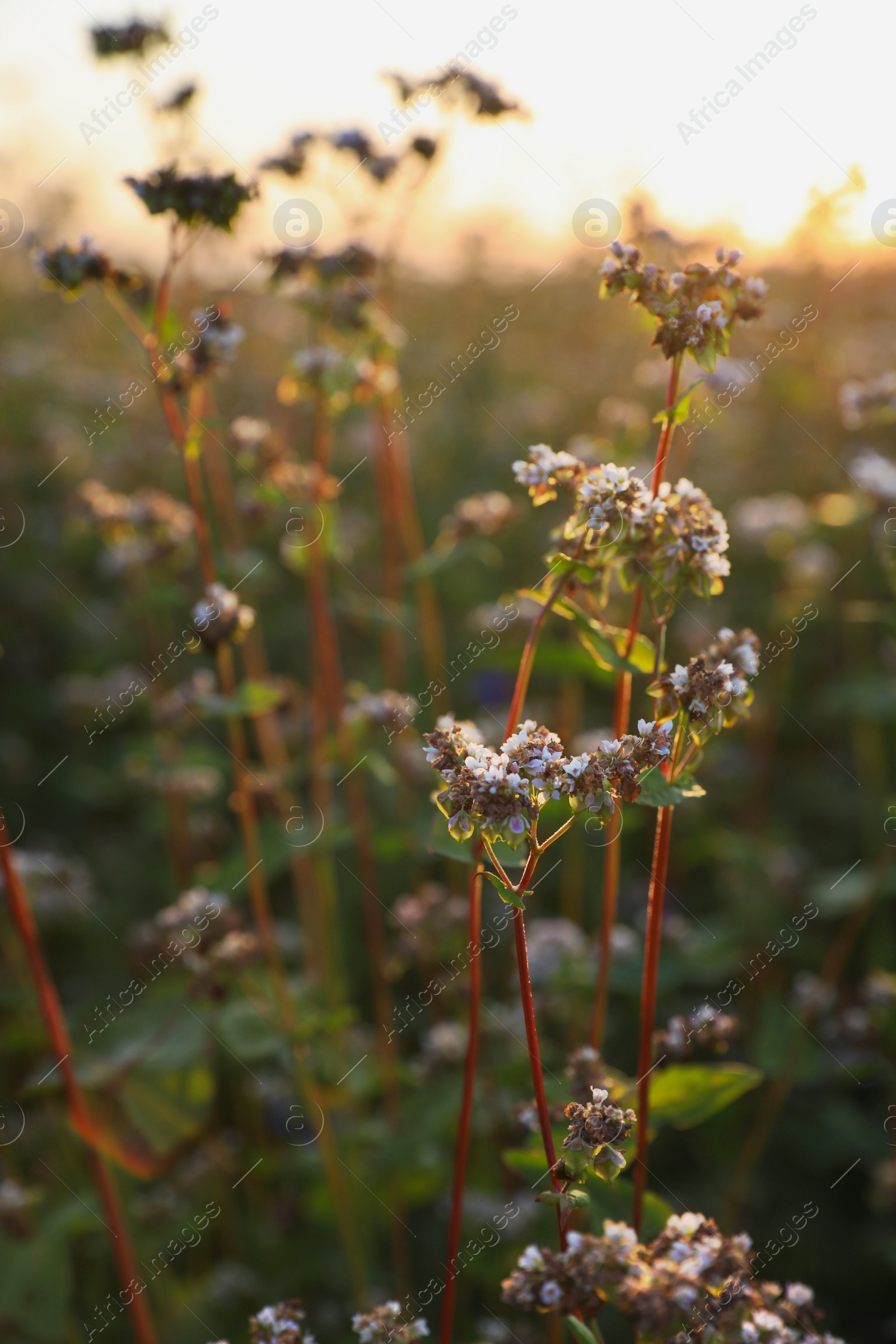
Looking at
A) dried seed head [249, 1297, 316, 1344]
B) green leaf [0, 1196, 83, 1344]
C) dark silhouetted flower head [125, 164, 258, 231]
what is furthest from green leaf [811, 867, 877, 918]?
dark silhouetted flower head [125, 164, 258, 231]

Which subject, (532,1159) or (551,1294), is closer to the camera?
(551,1294)

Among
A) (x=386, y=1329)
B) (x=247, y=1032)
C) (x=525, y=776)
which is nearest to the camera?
(x=525, y=776)

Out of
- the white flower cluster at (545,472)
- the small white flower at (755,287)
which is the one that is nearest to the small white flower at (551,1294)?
the white flower cluster at (545,472)

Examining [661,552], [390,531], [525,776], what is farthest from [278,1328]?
[390,531]

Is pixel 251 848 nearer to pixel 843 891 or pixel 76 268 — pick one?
pixel 76 268

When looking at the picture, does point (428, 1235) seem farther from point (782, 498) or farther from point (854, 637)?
point (782, 498)

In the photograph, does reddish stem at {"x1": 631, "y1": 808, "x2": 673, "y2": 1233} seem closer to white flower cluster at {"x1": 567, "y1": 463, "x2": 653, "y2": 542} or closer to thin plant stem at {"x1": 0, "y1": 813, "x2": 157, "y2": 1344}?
white flower cluster at {"x1": 567, "y1": 463, "x2": 653, "y2": 542}

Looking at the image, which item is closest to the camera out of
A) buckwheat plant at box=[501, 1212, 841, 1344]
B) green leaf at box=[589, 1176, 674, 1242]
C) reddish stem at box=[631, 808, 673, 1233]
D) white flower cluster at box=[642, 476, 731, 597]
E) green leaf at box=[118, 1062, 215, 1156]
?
buckwheat plant at box=[501, 1212, 841, 1344]
